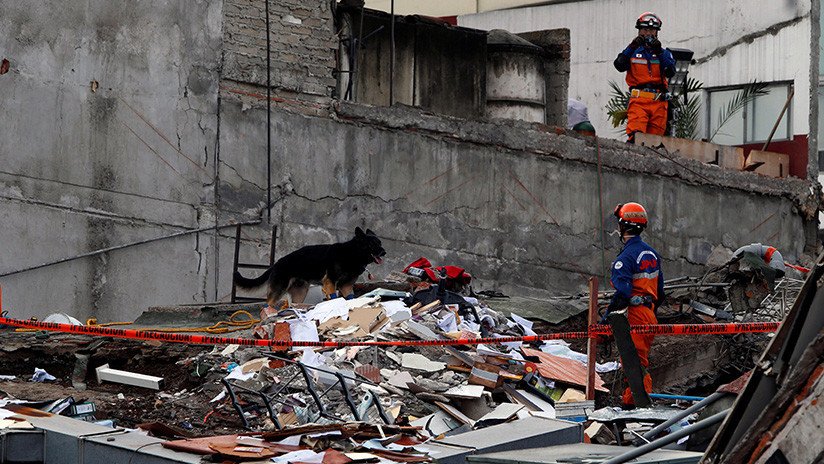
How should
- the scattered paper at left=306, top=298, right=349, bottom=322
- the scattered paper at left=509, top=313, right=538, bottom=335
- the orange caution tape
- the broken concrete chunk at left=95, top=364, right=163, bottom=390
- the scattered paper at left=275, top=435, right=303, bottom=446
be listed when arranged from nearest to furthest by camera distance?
1. the scattered paper at left=275, top=435, right=303, bottom=446
2. the orange caution tape
3. the broken concrete chunk at left=95, top=364, right=163, bottom=390
4. the scattered paper at left=306, top=298, right=349, bottom=322
5. the scattered paper at left=509, top=313, right=538, bottom=335

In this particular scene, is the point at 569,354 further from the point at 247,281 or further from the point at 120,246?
the point at 120,246

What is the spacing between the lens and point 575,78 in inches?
1115

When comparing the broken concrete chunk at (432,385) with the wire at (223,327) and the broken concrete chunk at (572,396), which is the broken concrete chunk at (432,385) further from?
the wire at (223,327)

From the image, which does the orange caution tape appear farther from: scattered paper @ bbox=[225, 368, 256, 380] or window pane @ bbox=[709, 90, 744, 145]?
window pane @ bbox=[709, 90, 744, 145]

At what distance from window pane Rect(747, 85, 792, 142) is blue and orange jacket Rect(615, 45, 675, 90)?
9.61m

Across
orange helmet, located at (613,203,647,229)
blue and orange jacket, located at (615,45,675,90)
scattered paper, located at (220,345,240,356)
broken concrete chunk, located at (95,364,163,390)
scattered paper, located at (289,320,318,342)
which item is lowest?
broken concrete chunk, located at (95,364,163,390)

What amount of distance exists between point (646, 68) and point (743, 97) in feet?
31.6

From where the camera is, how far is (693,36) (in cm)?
2723

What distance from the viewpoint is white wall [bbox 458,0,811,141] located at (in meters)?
25.8

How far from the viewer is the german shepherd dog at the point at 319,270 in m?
12.4

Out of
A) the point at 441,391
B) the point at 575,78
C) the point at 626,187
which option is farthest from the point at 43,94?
the point at 575,78

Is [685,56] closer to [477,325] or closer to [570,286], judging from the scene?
[570,286]

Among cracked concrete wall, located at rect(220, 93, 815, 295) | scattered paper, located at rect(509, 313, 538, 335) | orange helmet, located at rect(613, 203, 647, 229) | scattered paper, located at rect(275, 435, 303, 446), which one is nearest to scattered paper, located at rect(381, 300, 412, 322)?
scattered paper, located at rect(509, 313, 538, 335)

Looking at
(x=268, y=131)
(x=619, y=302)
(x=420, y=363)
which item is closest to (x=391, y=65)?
(x=268, y=131)
